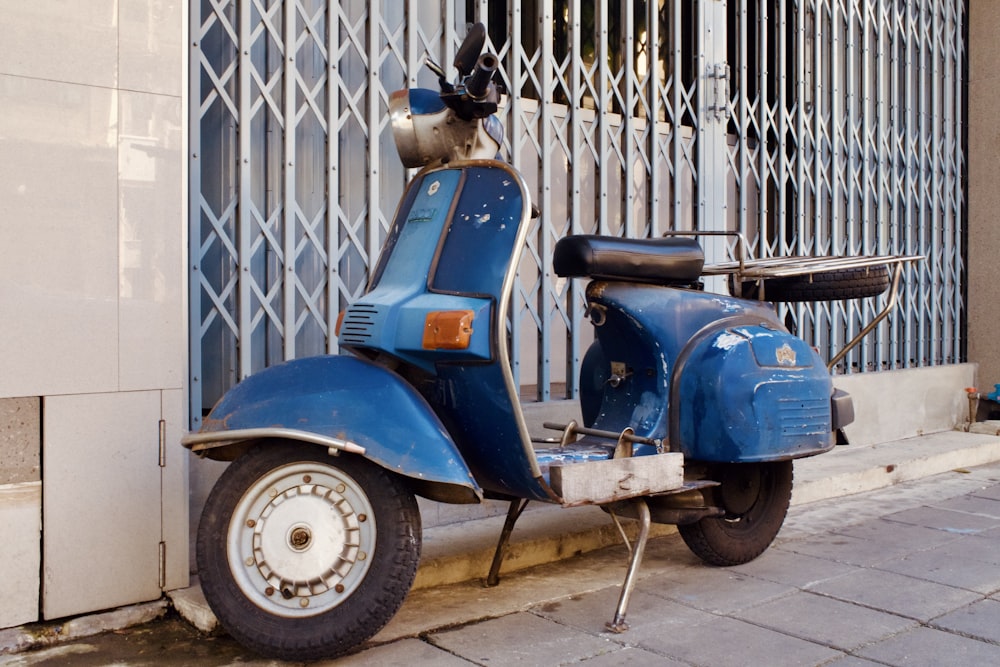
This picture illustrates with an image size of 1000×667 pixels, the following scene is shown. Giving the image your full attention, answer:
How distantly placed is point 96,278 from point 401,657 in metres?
1.47

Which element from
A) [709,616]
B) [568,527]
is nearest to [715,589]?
[709,616]

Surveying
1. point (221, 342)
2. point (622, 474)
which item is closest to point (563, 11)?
point (221, 342)

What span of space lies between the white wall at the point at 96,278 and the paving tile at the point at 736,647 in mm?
1577

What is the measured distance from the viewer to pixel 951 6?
7586mm

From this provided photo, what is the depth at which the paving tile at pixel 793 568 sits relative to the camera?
3518 mm

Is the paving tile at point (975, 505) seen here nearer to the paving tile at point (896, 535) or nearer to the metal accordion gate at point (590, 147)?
the paving tile at point (896, 535)

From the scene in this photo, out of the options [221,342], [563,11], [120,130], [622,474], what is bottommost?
[622,474]

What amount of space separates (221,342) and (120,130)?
1034 millimetres

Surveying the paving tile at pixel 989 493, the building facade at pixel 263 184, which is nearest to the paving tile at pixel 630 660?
the building facade at pixel 263 184

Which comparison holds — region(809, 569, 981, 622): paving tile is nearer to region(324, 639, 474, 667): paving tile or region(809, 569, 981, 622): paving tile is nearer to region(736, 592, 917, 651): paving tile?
region(736, 592, 917, 651): paving tile

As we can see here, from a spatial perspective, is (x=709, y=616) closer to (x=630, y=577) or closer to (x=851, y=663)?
(x=630, y=577)

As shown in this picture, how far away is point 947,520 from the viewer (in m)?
4.60

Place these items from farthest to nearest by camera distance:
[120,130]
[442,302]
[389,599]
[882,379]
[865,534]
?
[882,379]
[865,534]
[120,130]
[442,302]
[389,599]

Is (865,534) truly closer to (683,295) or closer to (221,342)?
(683,295)
